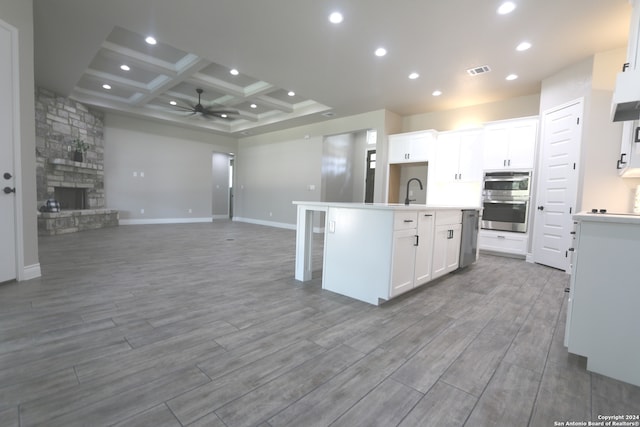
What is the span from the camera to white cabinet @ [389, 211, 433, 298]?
2383 mm

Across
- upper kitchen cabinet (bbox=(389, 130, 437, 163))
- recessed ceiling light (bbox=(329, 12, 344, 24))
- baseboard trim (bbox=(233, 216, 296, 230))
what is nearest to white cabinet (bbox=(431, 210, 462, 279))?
recessed ceiling light (bbox=(329, 12, 344, 24))

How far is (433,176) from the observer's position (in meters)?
5.77

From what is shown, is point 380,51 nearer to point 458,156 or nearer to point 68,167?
point 458,156

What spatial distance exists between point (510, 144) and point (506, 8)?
2527 millimetres

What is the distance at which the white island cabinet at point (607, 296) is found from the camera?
144cm

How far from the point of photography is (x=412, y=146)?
5934 millimetres

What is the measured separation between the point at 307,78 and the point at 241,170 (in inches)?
223

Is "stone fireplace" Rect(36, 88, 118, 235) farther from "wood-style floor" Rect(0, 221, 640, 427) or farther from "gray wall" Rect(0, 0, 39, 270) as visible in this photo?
"wood-style floor" Rect(0, 221, 640, 427)

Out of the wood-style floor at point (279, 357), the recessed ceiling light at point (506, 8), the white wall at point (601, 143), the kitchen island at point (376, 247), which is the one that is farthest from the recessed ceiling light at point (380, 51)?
the wood-style floor at point (279, 357)

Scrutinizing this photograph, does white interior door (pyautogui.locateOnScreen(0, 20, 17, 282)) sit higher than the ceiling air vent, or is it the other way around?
the ceiling air vent

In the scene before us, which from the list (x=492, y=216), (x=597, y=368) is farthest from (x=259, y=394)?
(x=492, y=216)

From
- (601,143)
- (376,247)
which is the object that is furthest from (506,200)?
(376,247)

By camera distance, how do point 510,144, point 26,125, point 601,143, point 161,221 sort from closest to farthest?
point 26,125, point 601,143, point 510,144, point 161,221

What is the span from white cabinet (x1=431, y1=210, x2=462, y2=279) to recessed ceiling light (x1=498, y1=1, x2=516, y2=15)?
2.13 m
